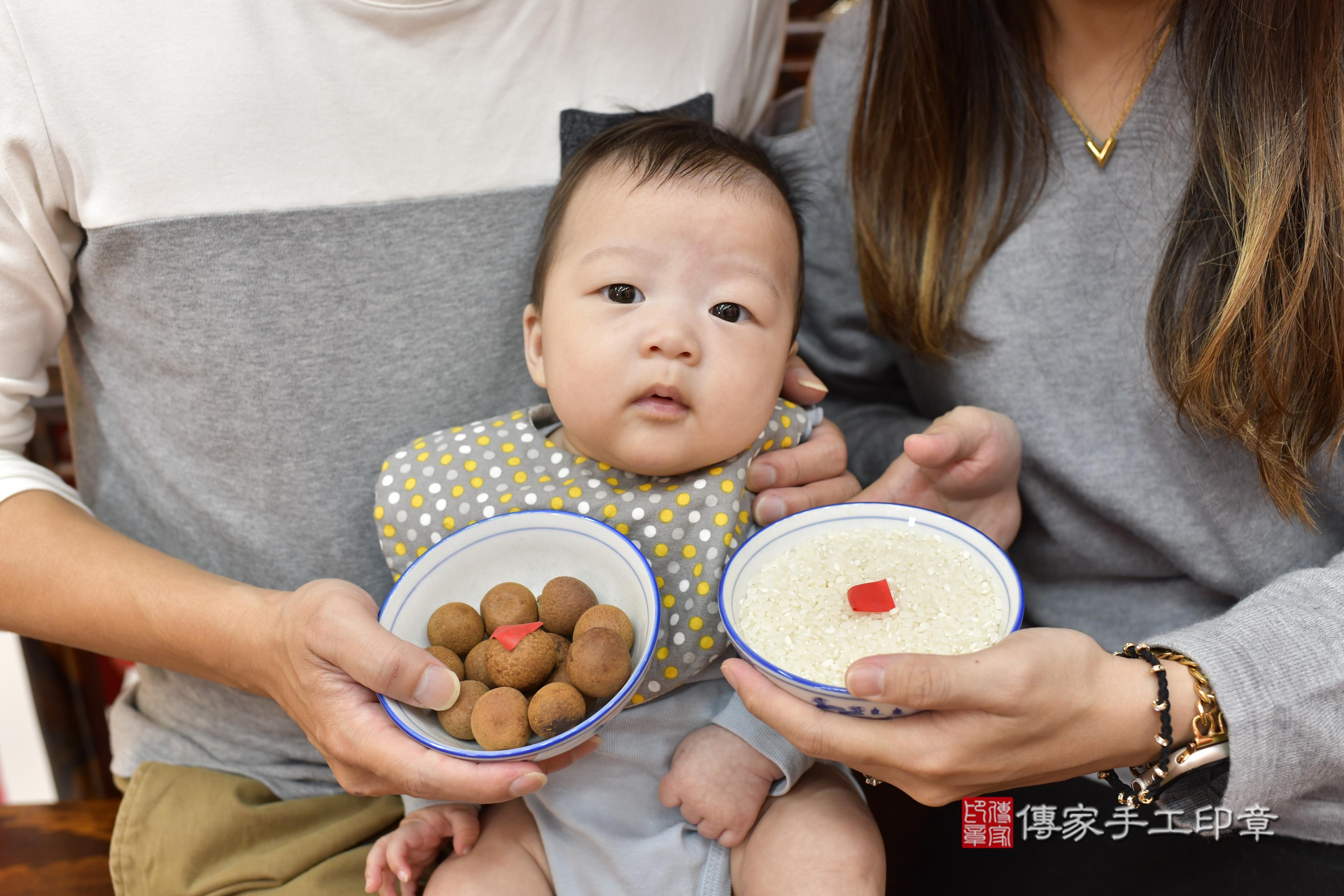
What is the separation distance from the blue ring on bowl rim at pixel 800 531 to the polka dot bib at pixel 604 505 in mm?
47

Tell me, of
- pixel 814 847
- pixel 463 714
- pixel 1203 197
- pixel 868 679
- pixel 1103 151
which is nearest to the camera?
pixel 868 679

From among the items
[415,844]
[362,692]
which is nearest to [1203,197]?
[362,692]

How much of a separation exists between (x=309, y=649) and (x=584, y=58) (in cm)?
101

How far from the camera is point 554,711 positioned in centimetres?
96

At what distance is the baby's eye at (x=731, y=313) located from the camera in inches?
49.4

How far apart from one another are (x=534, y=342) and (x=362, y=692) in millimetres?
569

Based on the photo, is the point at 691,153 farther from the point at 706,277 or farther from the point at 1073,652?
the point at 1073,652

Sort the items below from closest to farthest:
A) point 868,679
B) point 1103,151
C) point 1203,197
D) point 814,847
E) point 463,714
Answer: point 868,679
point 463,714
point 814,847
point 1203,197
point 1103,151

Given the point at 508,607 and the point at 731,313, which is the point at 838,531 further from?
the point at 508,607

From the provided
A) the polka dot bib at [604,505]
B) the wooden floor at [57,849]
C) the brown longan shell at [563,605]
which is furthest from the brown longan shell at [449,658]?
the wooden floor at [57,849]

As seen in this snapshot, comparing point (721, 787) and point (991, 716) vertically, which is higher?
point (991, 716)

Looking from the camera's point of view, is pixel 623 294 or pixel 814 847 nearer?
pixel 814 847

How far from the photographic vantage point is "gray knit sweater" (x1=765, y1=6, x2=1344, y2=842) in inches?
47.6

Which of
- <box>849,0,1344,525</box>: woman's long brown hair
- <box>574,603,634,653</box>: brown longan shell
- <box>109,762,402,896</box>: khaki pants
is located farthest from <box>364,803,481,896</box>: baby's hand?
<box>849,0,1344,525</box>: woman's long brown hair
